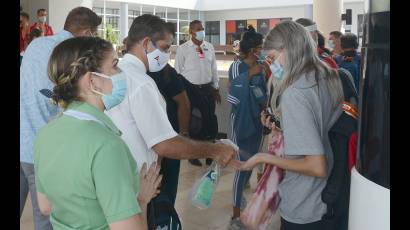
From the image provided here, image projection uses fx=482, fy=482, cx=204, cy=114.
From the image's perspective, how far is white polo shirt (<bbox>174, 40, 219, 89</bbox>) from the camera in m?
7.33

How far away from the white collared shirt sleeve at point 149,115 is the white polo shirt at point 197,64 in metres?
4.87

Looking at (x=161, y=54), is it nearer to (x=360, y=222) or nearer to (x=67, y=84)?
(x=67, y=84)

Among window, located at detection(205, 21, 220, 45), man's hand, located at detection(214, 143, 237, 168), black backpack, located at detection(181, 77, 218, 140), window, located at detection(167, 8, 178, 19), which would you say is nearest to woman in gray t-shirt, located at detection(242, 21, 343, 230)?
man's hand, located at detection(214, 143, 237, 168)

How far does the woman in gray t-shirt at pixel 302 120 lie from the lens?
2.15 m

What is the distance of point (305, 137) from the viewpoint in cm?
213

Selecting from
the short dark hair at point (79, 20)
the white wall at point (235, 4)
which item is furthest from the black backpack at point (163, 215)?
the white wall at point (235, 4)

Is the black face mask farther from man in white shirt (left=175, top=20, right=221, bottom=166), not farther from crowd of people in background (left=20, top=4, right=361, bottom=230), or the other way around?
crowd of people in background (left=20, top=4, right=361, bottom=230)

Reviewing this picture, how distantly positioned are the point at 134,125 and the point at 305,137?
872mm

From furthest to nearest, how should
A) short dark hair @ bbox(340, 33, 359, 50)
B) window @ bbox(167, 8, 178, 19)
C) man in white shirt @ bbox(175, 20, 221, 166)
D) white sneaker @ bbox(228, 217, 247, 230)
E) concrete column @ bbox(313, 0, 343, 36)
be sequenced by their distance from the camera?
window @ bbox(167, 8, 178, 19) → concrete column @ bbox(313, 0, 343, 36) → man in white shirt @ bbox(175, 20, 221, 166) → short dark hair @ bbox(340, 33, 359, 50) → white sneaker @ bbox(228, 217, 247, 230)

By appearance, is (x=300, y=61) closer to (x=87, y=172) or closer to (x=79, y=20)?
(x=87, y=172)

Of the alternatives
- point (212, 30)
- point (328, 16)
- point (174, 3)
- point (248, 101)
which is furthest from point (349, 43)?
point (212, 30)
